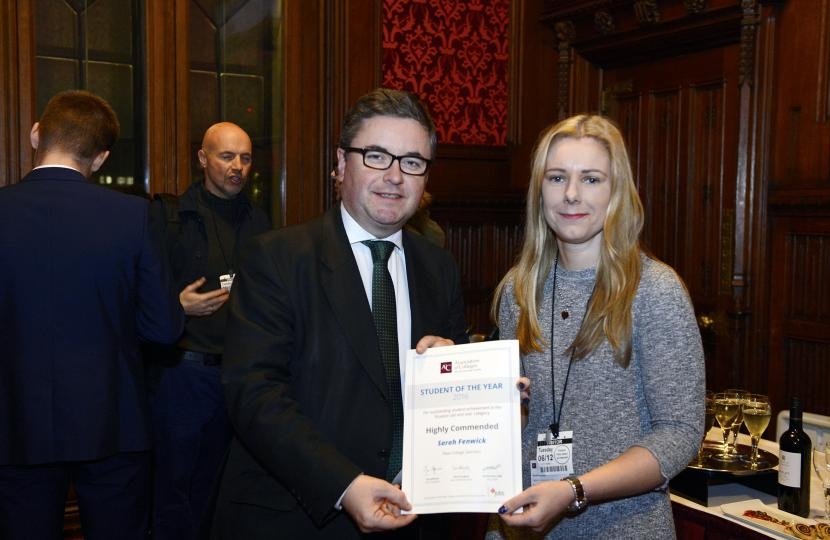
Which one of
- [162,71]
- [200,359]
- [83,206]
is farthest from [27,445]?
[162,71]

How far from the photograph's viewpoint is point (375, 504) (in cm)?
A: 157

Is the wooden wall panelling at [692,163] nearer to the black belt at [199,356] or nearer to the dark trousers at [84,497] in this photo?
the black belt at [199,356]

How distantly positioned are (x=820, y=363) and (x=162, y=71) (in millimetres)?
3776

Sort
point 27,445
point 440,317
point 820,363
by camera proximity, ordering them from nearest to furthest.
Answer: point 440,317 → point 27,445 → point 820,363

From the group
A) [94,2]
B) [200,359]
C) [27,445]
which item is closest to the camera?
[27,445]

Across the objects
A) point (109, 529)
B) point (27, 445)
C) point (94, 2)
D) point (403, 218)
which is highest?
point (94, 2)

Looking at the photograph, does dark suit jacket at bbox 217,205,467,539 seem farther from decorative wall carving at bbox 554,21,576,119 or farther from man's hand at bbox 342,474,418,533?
decorative wall carving at bbox 554,21,576,119

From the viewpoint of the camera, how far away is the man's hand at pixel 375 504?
5.08 feet

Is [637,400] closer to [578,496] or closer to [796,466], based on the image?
[578,496]

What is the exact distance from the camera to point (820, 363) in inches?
164

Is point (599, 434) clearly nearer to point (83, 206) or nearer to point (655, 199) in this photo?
point (83, 206)

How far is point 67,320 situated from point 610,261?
1.75 meters

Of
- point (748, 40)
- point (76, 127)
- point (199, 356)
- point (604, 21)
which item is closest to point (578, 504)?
point (76, 127)

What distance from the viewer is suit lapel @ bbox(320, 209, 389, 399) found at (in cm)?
174
